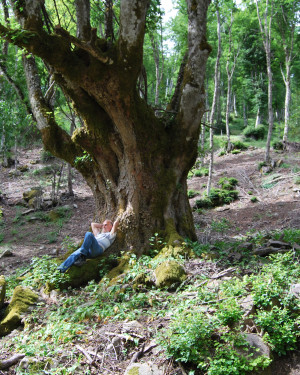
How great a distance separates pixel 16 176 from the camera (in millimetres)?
18703

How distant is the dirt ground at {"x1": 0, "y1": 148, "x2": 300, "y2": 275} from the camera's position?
31.2 feet

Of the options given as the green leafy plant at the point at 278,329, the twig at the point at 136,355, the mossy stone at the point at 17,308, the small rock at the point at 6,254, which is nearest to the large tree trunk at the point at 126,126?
the mossy stone at the point at 17,308

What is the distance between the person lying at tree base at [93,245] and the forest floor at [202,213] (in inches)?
20.4

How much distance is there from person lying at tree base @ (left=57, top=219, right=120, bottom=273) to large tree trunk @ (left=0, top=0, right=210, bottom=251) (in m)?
0.25

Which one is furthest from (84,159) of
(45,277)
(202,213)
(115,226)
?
(202,213)

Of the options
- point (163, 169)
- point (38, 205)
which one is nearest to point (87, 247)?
point (163, 169)

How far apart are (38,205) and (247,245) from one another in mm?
10245

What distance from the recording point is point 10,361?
3418 millimetres

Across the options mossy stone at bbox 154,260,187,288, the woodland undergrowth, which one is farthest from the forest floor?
the woodland undergrowth

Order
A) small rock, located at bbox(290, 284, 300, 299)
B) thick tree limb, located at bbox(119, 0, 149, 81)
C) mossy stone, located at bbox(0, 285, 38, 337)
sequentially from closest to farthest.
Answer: small rock, located at bbox(290, 284, 300, 299) → mossy stone, located at bbox(0, 285, 38, 337) → thick tree limb, located at bbox(119, 0, 149, 81)

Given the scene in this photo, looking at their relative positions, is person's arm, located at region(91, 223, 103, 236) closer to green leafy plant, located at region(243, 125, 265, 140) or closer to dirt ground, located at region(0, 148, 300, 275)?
dirt ground, located at region(0, 148, 300, 275)

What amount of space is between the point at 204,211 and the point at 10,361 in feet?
32.6

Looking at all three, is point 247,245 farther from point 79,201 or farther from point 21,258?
point 79,201

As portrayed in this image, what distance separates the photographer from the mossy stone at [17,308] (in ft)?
14.8
